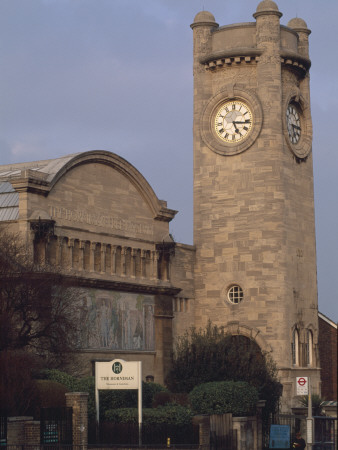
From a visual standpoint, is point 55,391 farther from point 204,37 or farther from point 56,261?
point 204,37

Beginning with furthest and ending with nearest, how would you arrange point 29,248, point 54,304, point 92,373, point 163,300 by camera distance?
1. point 163,300
2. point 92,373
3. point 29,248
4. point 54,304

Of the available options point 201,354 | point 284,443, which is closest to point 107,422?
point 284,443

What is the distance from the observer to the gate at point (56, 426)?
3644 centimetres

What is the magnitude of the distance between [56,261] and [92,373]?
6.22 meters

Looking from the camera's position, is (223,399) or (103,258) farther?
(103,258)

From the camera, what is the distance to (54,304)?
4581 cm

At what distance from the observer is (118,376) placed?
39969mm

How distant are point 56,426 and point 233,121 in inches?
1199

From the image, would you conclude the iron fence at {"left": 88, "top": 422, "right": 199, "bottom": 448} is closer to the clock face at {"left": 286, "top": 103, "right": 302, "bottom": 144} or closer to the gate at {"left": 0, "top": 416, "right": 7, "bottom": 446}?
the gate at {"left": 0, "top": 416, "right": 7, "bottom": 446}

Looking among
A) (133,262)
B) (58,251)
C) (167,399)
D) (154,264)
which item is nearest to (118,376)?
(167,399)

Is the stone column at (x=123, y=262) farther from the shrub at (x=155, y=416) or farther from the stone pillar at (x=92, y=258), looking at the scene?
the shrub at (x=155, y=416)

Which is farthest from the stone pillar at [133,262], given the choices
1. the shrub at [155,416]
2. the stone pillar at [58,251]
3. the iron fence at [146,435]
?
the iron fence at [146,435]

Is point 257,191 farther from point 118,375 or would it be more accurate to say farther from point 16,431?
point 16,431

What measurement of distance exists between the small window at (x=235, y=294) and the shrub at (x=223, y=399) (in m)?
13.9
